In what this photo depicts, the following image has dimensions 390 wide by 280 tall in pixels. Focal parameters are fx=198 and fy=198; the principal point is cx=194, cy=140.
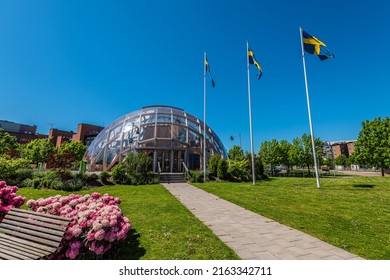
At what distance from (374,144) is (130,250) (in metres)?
34.5

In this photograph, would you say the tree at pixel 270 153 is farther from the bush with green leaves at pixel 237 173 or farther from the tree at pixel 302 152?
the bush with green leaves at pixel 237 173

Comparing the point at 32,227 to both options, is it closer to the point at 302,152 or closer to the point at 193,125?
the point at 193,125

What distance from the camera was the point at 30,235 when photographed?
409cm

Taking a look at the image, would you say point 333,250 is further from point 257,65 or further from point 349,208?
point 257,65

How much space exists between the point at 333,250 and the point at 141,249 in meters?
4.42

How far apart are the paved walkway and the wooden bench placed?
3.79m

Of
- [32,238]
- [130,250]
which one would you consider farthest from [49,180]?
[130,250]

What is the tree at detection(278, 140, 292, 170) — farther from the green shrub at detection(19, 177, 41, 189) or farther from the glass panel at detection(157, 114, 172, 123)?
the green shrub at detection(19, 177, 41, 189)

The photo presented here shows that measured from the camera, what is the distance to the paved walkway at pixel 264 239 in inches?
169

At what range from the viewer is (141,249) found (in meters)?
4.70

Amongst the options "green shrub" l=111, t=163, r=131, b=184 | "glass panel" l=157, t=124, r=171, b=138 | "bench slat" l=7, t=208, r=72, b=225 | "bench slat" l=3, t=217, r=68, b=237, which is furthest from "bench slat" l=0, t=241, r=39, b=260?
"glass panel" l=157, t=124, r=171, b=138

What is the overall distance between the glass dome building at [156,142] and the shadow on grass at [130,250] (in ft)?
67.7

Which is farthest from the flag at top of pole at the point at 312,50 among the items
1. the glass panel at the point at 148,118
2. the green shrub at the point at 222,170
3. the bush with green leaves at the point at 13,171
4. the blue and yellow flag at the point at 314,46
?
the bush with green leaves at the point at 13,171

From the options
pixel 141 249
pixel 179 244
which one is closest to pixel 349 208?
pixel 179 244
